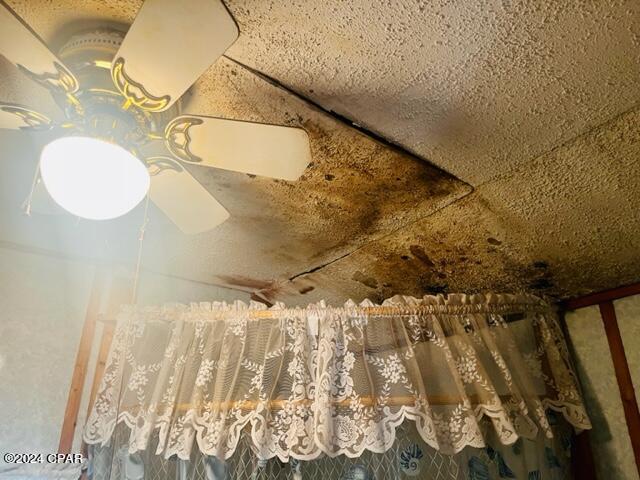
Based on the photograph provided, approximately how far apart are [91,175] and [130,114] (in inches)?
5.7

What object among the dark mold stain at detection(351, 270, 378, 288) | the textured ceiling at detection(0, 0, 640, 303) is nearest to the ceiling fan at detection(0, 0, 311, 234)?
the textured ceiling at detection(0, 0, 640, 303)

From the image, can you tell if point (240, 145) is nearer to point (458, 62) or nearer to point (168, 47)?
point (168, 47)

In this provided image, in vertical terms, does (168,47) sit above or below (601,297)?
above

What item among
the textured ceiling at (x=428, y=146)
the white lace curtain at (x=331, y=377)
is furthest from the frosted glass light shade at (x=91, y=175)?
the white lace curtain at (x=331, y=377)

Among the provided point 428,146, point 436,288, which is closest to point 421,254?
point 436,288

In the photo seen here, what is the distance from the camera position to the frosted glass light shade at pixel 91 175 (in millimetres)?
826

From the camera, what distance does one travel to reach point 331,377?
1232mm

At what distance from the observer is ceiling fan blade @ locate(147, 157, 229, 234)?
103cm

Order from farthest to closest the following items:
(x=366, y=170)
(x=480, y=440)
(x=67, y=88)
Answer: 1. (x=366, y=170)
2. (x=480, y=440)
3. (x=67, y=88)

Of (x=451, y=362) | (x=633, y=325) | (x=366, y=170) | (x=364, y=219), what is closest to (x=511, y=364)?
(x=451, y=362)

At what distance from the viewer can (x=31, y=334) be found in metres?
1.58

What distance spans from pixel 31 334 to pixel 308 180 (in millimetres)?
1209

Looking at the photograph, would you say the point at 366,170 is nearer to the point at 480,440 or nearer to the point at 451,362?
the point at 451,362

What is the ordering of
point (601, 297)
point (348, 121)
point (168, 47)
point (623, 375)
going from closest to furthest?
point (168, 47) < point (348, 121) < point (623, 375) < point (601, 297)
